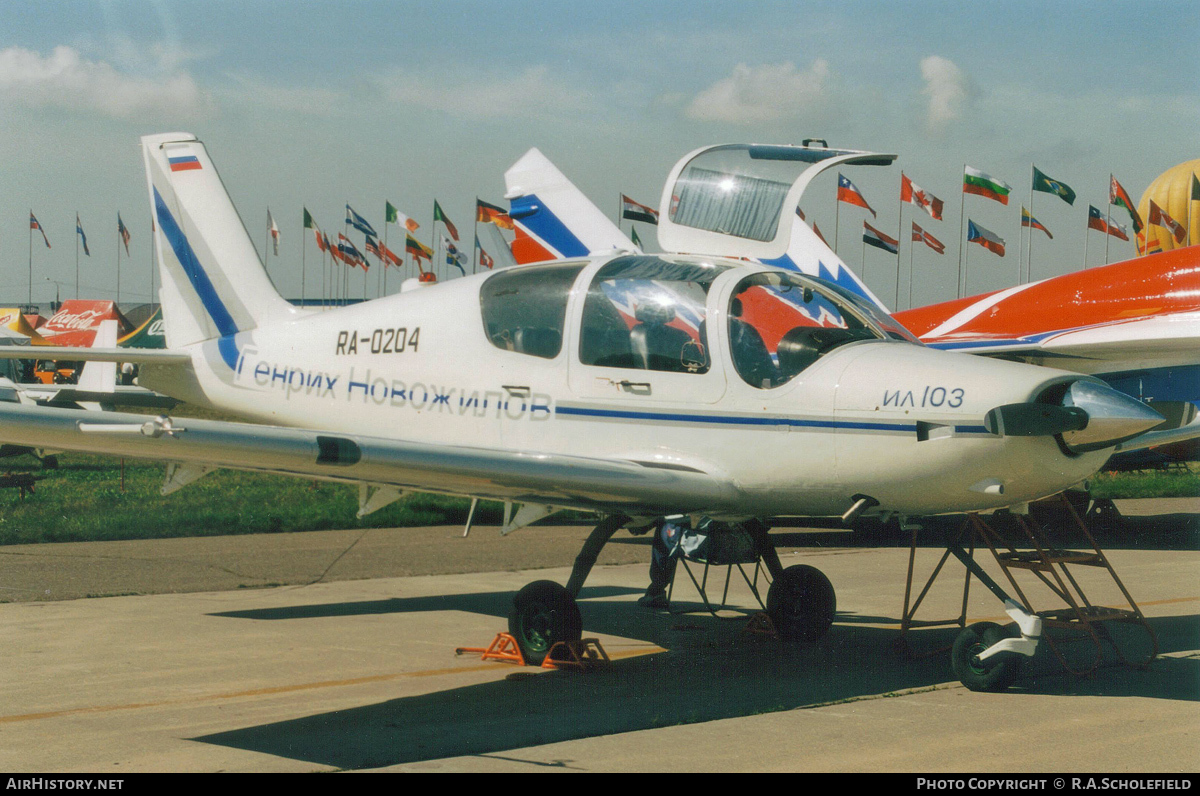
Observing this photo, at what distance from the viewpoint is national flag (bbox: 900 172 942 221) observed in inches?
Result: 1080

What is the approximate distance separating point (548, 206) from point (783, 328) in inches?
302

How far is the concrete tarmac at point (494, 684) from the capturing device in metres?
4.82

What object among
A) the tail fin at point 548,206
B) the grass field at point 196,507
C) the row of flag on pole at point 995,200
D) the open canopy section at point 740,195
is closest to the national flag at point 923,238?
the row of flag on pole at point 995,200

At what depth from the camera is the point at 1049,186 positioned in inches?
1037

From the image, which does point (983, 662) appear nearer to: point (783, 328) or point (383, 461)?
point (783, 328)

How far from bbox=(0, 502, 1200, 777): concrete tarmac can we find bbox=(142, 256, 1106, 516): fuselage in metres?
1.15

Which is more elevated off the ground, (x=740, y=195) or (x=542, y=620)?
(x=740, y=195)

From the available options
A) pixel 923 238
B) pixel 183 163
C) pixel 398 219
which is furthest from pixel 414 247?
pixel 183 163

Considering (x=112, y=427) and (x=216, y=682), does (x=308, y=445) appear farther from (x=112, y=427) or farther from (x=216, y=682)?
(x=216, y=682)

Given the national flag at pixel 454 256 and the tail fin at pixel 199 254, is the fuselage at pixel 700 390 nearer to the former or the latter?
the tail fin at pixel 199 254

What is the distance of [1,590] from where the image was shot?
9.00 m

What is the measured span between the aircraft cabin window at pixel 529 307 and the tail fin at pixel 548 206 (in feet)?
20.3
